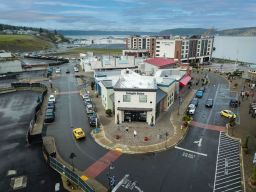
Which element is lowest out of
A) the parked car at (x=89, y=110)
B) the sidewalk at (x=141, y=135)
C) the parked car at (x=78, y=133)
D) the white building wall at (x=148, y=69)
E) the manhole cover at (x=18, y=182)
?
the manhole cover at (x=18, y=182)

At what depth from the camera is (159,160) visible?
110ft

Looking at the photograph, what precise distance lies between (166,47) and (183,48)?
1018 centimetres

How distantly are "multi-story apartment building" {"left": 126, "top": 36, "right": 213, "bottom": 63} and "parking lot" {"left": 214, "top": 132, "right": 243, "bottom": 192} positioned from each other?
297ft

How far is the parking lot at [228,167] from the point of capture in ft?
91.7

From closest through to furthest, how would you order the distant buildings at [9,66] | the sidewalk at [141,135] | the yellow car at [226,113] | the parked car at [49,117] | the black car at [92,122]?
the sidewalk at [141,135] < the black car at [92,122] < the parked car at [49,117] < the yellow car at [226,113] < the distant buildings at [9,66]

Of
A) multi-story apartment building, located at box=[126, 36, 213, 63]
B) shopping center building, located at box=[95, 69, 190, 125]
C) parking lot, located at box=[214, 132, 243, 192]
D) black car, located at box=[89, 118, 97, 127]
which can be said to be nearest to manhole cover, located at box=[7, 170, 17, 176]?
black car, located at box=[89, 118, 97, 127]

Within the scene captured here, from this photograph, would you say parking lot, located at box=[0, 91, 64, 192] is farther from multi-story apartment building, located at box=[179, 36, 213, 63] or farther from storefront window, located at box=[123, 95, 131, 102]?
multi-story apartment building, located at box=[179, 36, 213, 63]

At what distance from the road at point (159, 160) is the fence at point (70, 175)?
3.22 metres

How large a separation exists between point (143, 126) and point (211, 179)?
18.2 meters

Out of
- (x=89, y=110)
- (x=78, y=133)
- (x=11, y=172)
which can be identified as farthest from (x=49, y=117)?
(x=11, y=172)

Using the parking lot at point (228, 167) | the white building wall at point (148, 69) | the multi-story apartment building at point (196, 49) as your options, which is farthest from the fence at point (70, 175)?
the multi-story apartment building at point (196, 49)

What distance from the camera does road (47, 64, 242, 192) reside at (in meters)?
28.4

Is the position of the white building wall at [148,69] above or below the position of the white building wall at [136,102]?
above

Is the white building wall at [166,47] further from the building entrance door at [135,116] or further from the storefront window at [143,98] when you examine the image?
the storefront window at [143,98]
